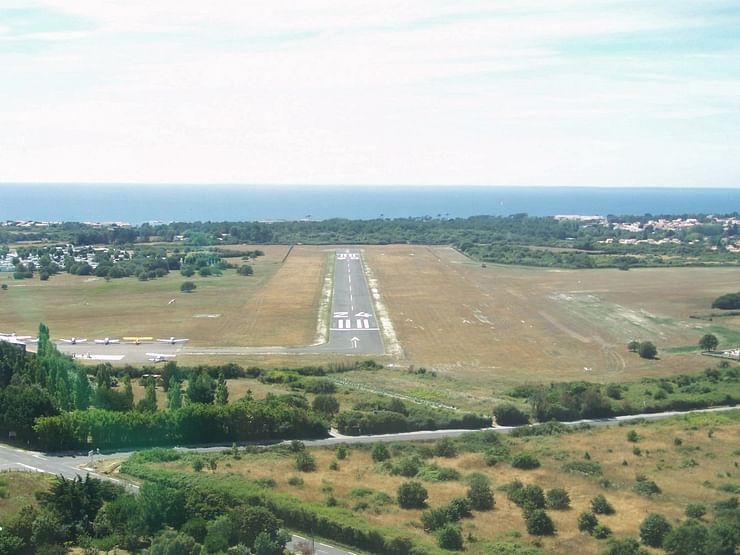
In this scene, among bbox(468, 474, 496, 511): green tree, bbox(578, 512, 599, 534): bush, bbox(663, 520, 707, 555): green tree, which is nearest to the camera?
bbox(663, 520, 707, 555): green tree

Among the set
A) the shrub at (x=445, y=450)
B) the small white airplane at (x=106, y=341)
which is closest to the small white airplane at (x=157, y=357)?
the small white airplane at (x=106, y=341)

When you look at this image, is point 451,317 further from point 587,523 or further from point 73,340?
point 587,523

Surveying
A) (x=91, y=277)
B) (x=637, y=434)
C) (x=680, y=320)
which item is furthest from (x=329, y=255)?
(x=637, y=434)

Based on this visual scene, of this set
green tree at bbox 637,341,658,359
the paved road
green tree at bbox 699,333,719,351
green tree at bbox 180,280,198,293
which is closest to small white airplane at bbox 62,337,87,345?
the paved road

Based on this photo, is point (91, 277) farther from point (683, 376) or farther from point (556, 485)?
point (556, 485)

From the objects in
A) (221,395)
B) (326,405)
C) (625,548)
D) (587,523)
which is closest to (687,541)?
(625,548)

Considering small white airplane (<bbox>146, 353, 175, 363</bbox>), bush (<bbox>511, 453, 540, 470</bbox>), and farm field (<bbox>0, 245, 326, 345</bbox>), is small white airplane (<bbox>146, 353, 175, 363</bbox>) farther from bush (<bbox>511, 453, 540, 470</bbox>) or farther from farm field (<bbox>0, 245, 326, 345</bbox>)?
bush (<bbox>511, 453, 540, 470</bbox>)

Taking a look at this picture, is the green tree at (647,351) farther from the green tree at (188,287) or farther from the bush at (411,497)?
the green tree at (188,287)
